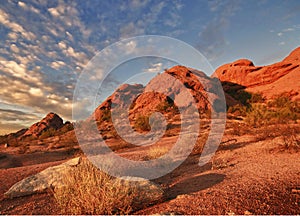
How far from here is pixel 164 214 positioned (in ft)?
8.16

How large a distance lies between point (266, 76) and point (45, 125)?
1562 inches

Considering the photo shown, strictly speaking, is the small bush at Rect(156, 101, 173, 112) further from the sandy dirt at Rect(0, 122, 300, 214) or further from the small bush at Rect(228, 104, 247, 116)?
the sandy dirt at Rect(0, 122, 300, 214)

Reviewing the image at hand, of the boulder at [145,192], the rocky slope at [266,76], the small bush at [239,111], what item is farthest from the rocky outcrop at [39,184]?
the rocky slope at [266,76]

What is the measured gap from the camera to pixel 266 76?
35438 millimetres

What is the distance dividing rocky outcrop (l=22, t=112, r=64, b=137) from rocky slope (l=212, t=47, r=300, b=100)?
1296 inches

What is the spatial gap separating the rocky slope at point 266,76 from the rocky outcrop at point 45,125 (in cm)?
3293

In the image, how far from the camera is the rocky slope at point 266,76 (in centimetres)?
2911

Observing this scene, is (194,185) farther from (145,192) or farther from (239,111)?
(239,111)

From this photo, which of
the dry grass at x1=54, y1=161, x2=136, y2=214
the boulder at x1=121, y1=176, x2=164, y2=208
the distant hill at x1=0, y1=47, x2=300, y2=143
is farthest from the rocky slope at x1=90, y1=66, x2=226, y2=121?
the dry grass at x1=54, y1=161, x2=136, y2=214

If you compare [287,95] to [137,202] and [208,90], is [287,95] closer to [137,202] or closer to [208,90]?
[208,90]

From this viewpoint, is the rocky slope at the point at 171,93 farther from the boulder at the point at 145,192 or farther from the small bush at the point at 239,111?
the boulder at the point at 145,192

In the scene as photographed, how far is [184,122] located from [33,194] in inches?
661

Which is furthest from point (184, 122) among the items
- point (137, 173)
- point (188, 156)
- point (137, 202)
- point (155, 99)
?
point (137, 202)

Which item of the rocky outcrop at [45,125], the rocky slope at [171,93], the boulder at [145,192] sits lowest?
the boulder at [145,192]
